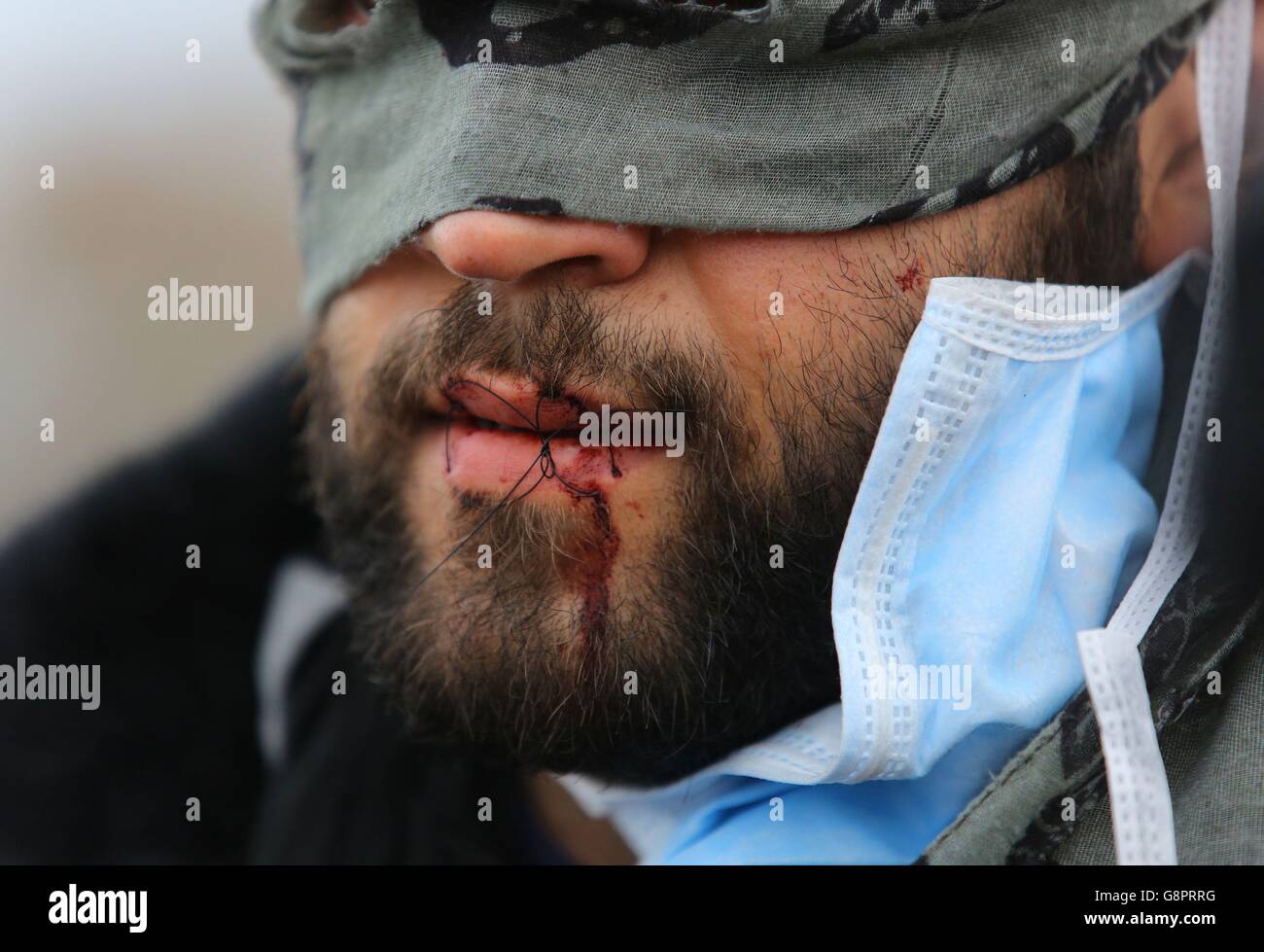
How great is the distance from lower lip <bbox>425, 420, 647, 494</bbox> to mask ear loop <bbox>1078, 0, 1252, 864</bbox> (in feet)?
1.22

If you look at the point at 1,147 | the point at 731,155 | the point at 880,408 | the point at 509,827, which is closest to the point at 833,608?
the point at 880,408

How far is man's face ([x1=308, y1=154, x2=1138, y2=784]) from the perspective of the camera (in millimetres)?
882

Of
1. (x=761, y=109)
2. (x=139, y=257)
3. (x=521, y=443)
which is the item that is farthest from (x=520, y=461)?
(x=139, y=257)

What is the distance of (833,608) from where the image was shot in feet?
2.81

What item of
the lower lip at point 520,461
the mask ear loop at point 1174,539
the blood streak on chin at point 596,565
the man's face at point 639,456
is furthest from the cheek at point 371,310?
the mask ear loop at point 1174,539

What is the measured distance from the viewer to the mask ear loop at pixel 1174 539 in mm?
813

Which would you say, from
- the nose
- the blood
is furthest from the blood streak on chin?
the blood

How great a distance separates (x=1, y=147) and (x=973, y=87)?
1700mm

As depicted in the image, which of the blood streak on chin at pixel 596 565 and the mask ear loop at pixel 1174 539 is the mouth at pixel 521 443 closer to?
the blood streak on chin at pixel 596 565

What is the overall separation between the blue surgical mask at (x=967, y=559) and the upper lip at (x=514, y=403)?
235mm

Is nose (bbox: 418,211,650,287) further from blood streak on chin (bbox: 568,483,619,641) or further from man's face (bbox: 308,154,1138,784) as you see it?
blood streak on chin (bbox: 568,483,619,641)

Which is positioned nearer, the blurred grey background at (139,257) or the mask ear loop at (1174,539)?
the mask ear loop at (1174,539)

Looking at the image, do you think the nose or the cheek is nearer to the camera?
the nose

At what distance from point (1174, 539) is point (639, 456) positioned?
41cm
